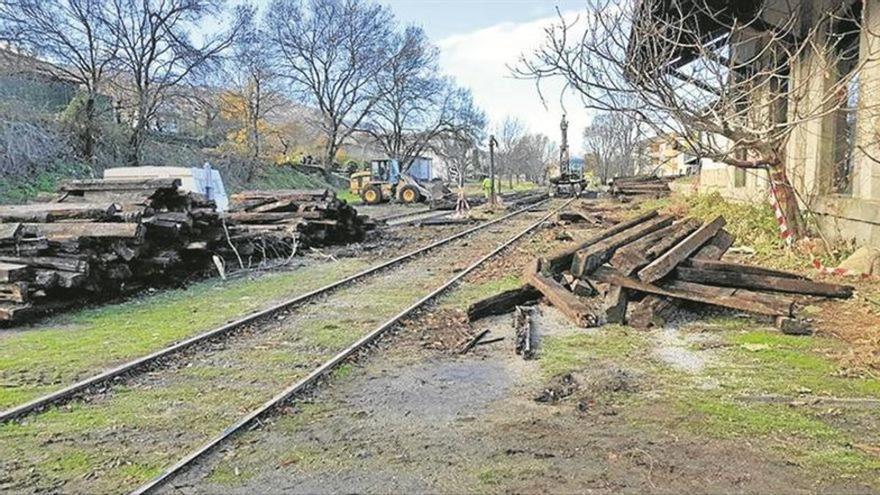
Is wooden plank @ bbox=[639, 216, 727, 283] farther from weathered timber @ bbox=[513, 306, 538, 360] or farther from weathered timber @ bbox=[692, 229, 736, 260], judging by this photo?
weathered timber @ bbox=[513, 306, 538, 360]

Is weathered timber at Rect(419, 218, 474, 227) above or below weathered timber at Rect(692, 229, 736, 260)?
below

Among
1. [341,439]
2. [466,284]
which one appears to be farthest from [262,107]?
[341,439]

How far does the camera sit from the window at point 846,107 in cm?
1156

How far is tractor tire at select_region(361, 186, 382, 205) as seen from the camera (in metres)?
38.1

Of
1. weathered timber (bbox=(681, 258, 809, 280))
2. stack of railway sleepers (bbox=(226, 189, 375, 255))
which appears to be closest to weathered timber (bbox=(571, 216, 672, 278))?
weathered timber (bbox=(681, 258, 809, 280))

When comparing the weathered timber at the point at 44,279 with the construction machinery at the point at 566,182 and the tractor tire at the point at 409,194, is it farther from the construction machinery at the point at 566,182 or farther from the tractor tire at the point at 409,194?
the construction machinery at the point at 566,182

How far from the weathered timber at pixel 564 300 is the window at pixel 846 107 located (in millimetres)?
6650

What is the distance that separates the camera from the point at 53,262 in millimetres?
8555

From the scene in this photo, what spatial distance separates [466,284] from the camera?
10.8 m

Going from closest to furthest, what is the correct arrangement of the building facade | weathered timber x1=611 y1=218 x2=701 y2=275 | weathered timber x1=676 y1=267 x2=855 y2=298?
weathered timber x1=676 y1=267 x2=855 y2=298
weathered timber x1=611 y1=218 x2=701 y2=275
the building facade

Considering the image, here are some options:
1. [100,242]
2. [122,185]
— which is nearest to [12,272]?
[100,242]

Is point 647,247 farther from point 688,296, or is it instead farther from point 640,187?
point 640,187

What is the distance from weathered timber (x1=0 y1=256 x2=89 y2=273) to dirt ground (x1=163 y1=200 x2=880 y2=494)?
455 centimetres

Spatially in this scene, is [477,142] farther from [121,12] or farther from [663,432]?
[663,432]
